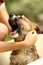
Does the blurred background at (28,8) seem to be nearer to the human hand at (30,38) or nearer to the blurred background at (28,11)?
the blurred background at (28,11)

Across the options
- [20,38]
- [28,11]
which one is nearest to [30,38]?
[20,38]

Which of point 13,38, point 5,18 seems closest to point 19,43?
point 13,38

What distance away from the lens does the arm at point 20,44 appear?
1317mm

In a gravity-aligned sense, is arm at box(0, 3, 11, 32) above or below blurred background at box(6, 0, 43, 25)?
below

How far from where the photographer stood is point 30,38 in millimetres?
1411

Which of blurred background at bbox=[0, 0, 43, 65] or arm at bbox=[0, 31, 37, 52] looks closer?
arm at bbox=[0, 31, 37, 52]

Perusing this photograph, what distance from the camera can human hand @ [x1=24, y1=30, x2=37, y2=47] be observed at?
4.57 ft

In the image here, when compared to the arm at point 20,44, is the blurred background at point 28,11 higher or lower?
higher

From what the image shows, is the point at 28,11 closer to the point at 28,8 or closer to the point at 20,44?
the point at 28,8

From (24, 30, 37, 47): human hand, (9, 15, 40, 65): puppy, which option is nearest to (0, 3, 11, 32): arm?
(9, 15, 40, 65): puppy

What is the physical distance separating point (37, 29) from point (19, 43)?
0.22 metres

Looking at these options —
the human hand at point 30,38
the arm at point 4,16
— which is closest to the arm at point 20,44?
the human hand at point 30,38

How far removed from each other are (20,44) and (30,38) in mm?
96

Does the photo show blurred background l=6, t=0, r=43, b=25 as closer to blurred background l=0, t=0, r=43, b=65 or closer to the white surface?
blurred background l=0, t=0, r=43, b=65
